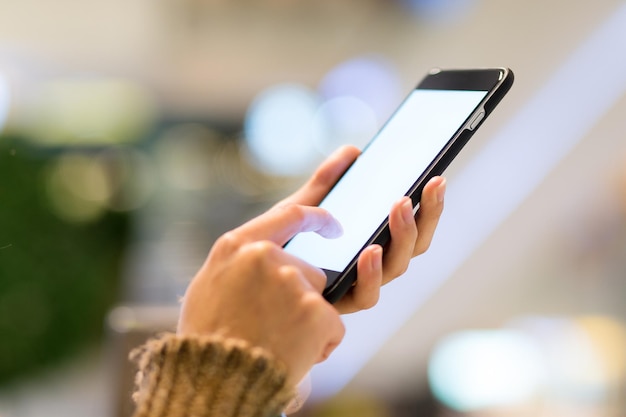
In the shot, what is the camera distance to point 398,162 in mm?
640

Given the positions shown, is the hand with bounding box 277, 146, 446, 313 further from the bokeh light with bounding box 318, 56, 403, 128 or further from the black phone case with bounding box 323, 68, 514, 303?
the bokeh light with bounding box 318, 56, 403, 128

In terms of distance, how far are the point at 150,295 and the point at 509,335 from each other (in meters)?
1.44

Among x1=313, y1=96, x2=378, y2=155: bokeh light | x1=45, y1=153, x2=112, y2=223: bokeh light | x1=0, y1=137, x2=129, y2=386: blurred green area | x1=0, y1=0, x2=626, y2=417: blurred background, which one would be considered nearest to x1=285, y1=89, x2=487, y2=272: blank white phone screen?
x1=0, y1=0, x2=626, y2=417: blurred background

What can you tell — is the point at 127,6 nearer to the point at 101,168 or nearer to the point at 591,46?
the point at 101,168

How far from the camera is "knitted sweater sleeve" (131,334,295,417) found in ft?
1.50

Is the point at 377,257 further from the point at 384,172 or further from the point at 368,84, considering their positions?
the point at 368,84

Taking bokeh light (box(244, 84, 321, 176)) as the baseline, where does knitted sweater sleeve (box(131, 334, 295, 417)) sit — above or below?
above

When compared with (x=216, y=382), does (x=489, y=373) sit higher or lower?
lower

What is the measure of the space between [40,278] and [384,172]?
2.34 meters

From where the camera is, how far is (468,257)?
2.24 metres

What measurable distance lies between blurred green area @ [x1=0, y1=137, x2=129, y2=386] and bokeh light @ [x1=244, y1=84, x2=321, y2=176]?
5.14 feet

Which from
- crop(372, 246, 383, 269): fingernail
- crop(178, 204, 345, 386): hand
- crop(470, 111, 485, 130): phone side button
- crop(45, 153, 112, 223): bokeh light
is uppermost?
crop(470, 111, 485, 130): phone side button

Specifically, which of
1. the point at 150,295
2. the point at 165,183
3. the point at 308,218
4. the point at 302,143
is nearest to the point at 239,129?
the point at 302,143

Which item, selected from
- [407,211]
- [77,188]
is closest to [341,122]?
[77,188]
